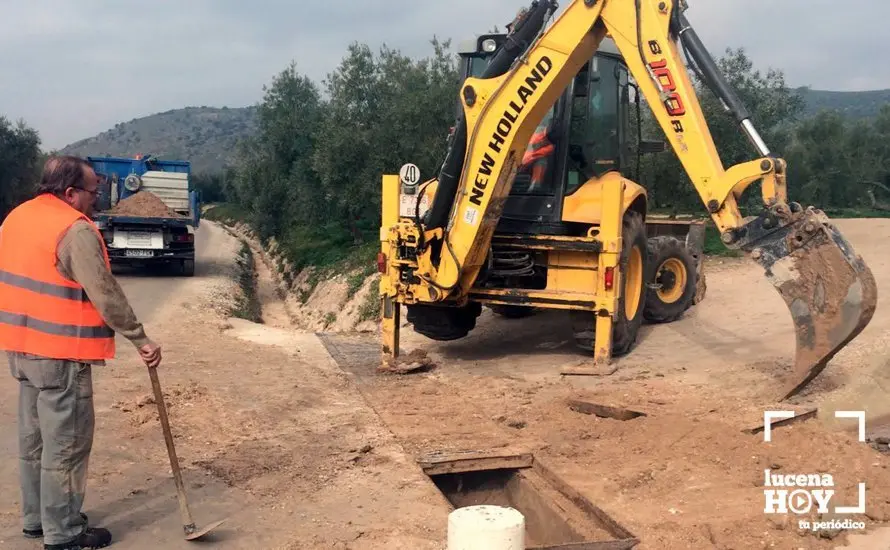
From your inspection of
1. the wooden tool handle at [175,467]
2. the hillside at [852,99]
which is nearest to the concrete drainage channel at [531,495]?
the wooden tool handle at [175,467]

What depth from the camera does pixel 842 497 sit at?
466 cm

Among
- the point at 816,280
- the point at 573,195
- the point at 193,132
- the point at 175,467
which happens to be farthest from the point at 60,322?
the point at 193,132

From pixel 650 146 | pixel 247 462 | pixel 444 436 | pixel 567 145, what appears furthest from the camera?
pixel 650 146

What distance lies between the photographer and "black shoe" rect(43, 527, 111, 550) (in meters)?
4.04

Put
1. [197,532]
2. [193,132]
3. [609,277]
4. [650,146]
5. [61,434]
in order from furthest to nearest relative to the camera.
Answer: [193,132] → [650,146] → [609,277] → [197,532] → [61,434]

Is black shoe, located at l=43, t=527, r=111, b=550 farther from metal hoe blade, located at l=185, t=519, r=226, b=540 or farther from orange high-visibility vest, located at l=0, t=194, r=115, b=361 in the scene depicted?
orange high-visibility vest, located at l=0, t=194, r=115, b=361

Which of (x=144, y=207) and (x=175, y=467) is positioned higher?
(x=144, y=207)

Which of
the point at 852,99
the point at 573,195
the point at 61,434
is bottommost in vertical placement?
the point at 61,434

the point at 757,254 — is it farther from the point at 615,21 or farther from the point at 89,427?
the point at 89,427

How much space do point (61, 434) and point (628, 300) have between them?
684 centimetres

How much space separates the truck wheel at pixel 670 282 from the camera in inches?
417

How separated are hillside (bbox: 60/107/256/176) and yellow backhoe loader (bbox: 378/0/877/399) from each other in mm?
104559

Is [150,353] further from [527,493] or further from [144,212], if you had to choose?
[144,212]

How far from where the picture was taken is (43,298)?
4.03 m
